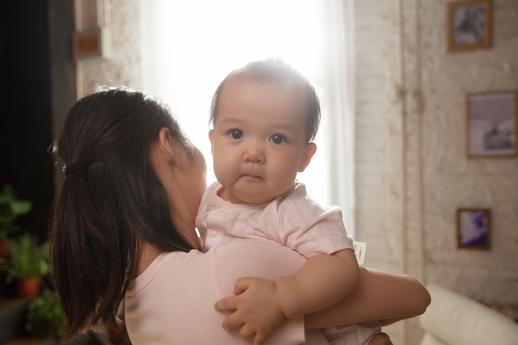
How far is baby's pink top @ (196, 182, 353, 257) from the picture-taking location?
74 centimetres

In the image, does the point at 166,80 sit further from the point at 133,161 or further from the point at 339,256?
the point at 339,256

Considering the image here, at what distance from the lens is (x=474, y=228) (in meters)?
2.45

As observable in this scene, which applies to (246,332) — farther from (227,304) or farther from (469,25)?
(469,25)

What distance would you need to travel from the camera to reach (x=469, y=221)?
2453 mm

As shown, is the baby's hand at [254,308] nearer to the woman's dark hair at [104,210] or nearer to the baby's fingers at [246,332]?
the baby's fingers at [246,332]

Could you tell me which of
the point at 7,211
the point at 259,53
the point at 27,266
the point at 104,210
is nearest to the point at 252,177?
the point at 104,210

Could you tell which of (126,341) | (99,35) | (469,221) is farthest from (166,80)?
(126,341)

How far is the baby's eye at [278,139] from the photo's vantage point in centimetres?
78

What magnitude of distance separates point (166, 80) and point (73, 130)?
2.33 metres

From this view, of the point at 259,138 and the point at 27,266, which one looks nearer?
the point at 259,138

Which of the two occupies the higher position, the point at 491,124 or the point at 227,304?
the point at 491,124

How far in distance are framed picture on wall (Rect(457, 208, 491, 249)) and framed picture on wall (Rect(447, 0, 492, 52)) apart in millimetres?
799

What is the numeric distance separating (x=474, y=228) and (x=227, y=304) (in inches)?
81.9

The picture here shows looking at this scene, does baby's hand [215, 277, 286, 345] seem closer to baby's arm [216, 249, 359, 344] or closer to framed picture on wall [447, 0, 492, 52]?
baby's arm [216, 249, 359, 344]
